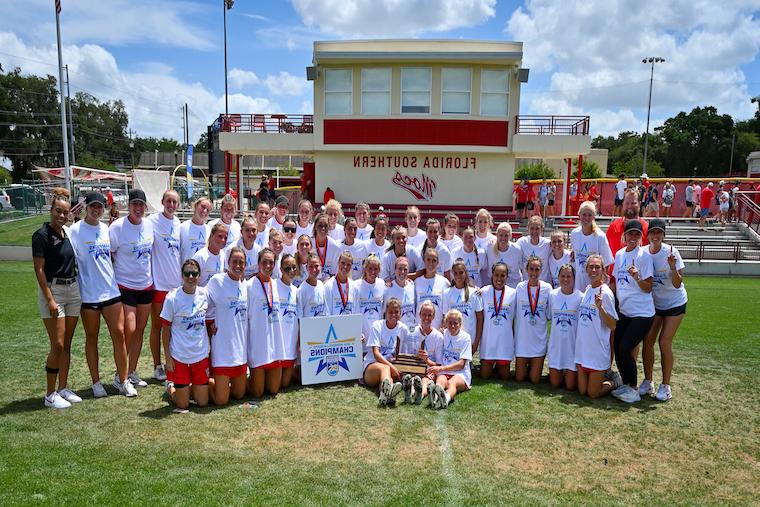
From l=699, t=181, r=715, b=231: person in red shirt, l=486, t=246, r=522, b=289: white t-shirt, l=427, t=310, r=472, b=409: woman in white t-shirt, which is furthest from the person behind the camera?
l=699, t=181, r=715, b=231: person in red shirt

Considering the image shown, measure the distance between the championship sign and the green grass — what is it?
65.5 ft

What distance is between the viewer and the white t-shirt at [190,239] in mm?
7035

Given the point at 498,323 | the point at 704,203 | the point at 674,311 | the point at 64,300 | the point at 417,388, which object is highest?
the point at 704,203

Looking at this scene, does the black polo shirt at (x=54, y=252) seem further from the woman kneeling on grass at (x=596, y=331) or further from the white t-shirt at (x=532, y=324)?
the woman kneeling on grass at (x=596, y=331)

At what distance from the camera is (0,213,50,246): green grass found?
2172cm

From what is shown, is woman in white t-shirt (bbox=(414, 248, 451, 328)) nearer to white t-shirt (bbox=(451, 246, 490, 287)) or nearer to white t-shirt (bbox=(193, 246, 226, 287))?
white t-shirt (bbox=(451, 246, 490, 287))

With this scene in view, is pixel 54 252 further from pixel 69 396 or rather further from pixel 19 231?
pixel 19 231

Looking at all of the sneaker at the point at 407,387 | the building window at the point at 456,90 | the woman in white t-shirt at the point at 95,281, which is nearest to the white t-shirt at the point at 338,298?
the sneaker at the point at 407,387

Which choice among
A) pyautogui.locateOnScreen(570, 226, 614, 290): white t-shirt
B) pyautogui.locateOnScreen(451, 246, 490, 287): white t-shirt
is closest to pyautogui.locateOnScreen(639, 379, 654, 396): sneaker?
pyautogui.locateOnScreen(570, 226, 614, 290): white t-shirt

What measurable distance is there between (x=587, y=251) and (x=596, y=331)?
1314mm

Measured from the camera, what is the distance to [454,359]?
666 cm

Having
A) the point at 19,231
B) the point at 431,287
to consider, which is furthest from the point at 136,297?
the point at 19,231

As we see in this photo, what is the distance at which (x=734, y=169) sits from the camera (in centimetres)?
7275

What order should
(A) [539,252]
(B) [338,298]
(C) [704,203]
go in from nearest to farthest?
1. (B) [338,298]
2. (A) [539,252]
3. (C) [704,203]
